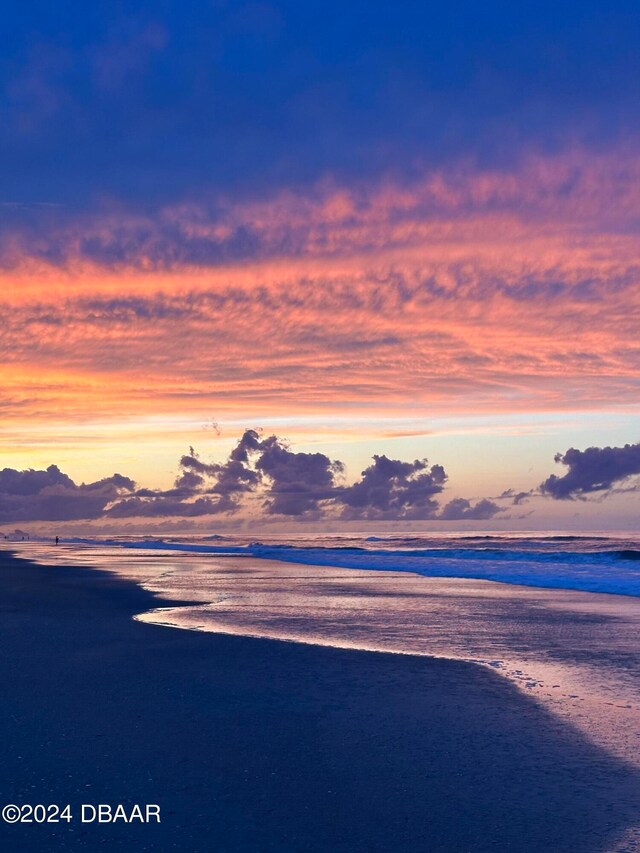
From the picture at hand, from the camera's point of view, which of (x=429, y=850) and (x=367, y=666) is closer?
(x=429, y=850)

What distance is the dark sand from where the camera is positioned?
19.4 ft

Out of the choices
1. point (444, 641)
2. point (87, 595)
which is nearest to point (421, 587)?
point (87, 595)

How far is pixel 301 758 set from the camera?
7766mm

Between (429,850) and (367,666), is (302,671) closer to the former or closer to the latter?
(367,666)

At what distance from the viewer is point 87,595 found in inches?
1062

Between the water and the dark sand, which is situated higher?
the dark sand

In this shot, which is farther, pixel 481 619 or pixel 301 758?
pixel 481 619

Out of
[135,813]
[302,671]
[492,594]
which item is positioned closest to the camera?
[135,813]

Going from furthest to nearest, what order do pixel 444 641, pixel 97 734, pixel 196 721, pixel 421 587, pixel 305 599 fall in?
1. pixel 421 587
2. pixel 305 599
3. pixel 444 641
4. pixel 196 721
5. pixel 97 734

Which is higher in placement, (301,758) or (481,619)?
(301,758)

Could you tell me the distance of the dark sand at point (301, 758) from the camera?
5.93 meters

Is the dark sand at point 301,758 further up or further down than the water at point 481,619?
further up

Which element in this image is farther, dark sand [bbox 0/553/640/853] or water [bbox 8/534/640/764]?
water [bbox 8/534/640/764]

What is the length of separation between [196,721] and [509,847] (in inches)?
172
